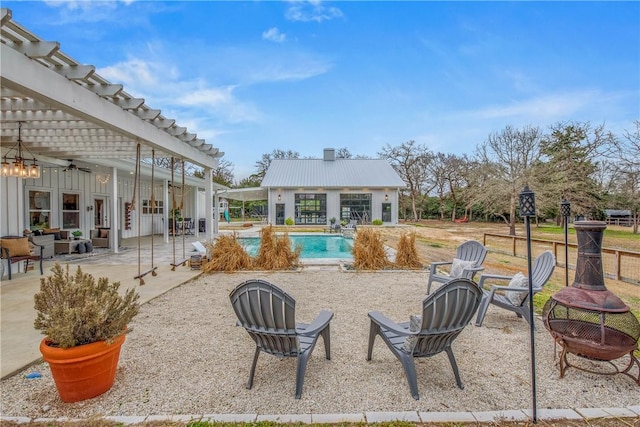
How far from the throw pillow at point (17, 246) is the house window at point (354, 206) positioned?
1765cm

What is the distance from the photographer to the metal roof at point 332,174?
2161 centimetres

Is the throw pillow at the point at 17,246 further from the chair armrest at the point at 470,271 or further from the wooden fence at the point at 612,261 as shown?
the wooden fence at the point at 612,261

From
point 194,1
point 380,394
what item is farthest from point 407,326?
point 194,1

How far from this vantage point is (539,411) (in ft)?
7.07

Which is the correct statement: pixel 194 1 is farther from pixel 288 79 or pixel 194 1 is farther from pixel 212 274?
pixel 288 79

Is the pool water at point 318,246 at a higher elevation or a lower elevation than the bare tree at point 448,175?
lower

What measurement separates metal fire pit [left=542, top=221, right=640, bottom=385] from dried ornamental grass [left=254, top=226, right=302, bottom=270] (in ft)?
18.1

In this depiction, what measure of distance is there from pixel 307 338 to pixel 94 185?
11684mm

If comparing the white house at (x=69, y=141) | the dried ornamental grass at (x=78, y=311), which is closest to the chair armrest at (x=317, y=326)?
the dried ornamental grass at (x=78, y=311)

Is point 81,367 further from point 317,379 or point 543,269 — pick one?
point 543,269

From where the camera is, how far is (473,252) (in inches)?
207

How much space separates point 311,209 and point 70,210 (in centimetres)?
1438

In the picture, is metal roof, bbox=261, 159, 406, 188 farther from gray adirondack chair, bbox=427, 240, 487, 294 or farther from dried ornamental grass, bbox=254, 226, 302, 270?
gray adirondack chair, bbox=427, 240, 487, 294

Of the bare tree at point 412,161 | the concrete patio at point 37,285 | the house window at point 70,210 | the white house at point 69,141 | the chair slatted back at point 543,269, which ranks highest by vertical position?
the bare tree at point 412,161
